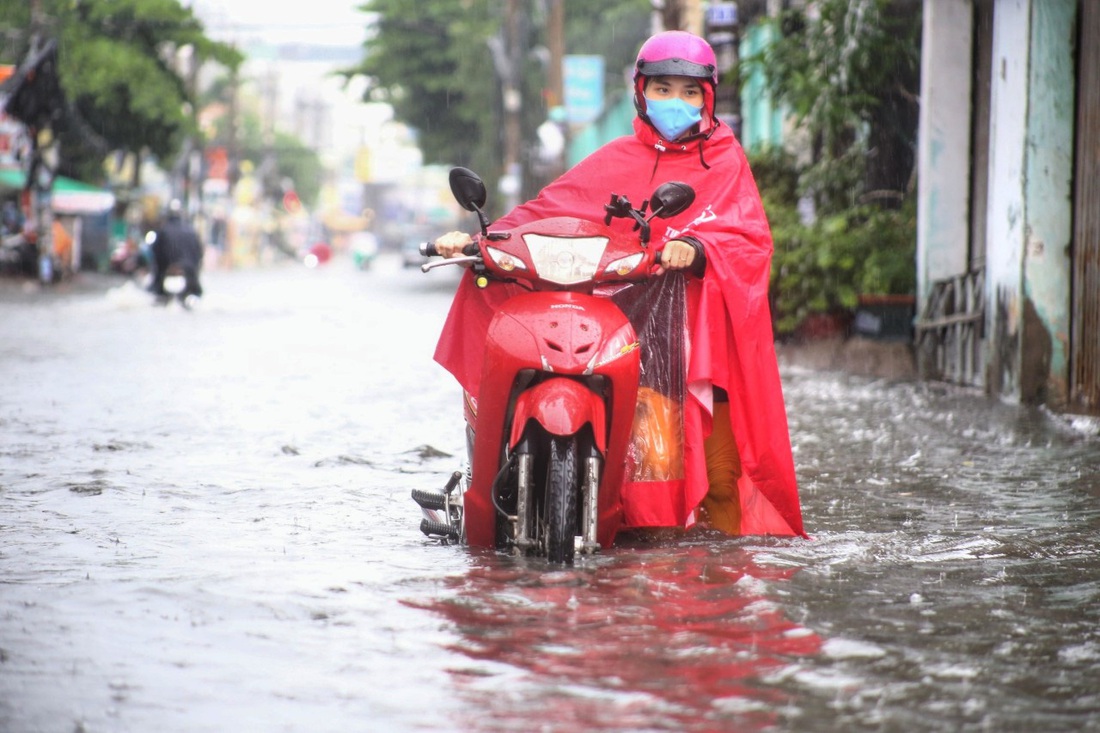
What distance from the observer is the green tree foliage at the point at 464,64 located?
49.9 metres

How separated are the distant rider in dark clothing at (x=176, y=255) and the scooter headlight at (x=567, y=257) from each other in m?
21.9

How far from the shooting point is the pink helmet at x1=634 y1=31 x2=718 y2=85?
575 centimetres

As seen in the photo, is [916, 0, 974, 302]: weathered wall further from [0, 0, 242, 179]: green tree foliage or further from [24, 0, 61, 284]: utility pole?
[0, 0, 242, 179]: green tree foliage

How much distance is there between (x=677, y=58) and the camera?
5.77 meters

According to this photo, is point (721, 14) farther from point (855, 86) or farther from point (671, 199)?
point (671, 199)

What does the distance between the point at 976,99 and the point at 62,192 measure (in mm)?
36352

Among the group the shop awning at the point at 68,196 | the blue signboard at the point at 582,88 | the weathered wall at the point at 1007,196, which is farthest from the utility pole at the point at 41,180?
the weathered wall at the point at 1007,196

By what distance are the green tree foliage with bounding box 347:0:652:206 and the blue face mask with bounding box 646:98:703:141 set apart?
4276 centimetres

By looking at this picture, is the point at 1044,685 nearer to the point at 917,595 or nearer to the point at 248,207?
the point at 917,595

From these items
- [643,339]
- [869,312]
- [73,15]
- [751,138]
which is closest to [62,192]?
[73,15]

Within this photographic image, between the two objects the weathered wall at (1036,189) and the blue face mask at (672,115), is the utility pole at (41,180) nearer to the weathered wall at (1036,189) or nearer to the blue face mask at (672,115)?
the weathered wall at (1036,189)

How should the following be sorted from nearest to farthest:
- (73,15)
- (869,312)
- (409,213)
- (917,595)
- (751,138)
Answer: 1. (917,595)
2. (869,312)
3. (751,138)
4. (73,15)
5. (409,213)

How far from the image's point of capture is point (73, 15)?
4303cm

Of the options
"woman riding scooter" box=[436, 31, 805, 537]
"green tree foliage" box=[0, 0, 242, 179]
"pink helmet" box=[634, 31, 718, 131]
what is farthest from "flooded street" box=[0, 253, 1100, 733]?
"green tree foliage" box=[0, 0, 242, 179]
